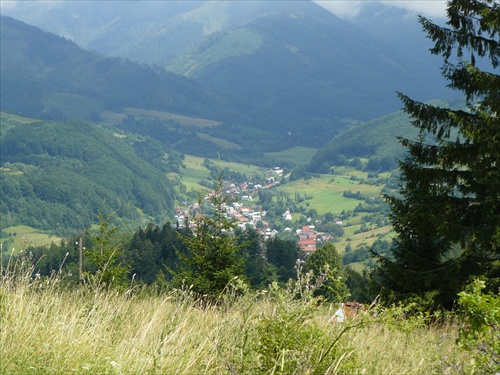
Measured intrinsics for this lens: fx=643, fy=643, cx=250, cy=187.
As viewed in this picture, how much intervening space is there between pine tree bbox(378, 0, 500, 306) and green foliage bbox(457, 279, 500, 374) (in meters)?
6.74

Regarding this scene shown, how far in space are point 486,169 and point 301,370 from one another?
7998mm

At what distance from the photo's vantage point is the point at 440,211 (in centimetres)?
1116

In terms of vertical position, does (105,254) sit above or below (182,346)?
below

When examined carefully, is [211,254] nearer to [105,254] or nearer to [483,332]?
[105,254]

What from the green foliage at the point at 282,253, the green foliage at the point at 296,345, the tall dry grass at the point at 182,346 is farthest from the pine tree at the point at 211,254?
the green foliage at the point at 282,253

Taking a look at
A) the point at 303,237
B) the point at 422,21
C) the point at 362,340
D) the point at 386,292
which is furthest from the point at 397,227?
the point at 303,237

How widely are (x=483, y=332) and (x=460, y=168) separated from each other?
8.49 m

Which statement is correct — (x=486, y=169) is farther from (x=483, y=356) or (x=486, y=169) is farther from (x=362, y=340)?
(x=483, y=356)

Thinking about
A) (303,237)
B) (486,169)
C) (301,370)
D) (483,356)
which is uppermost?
(486,169)

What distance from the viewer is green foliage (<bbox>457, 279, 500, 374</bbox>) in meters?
3.72

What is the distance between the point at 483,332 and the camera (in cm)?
391

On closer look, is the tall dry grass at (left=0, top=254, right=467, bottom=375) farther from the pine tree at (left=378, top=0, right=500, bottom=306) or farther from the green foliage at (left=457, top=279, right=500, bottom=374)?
the pine tree at (left=378, top=0, right=500, bottom=306)

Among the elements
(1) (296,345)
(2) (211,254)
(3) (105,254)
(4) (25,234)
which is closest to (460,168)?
(2) (211,254)

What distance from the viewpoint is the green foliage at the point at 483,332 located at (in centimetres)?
372
